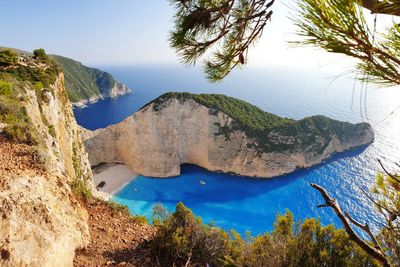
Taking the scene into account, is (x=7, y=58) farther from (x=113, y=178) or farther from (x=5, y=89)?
(x=113, y=178)

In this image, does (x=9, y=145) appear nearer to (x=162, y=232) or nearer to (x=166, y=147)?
(x=162, y=232)

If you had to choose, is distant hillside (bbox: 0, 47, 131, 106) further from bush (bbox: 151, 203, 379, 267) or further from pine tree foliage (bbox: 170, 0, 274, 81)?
pine tree foliage (bbox: 170, 0, 274, 81)

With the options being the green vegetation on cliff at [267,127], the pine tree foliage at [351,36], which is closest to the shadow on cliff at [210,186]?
the green vegetation on cliff at [267,127]

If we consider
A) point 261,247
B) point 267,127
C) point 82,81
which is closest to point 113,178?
point 267,127

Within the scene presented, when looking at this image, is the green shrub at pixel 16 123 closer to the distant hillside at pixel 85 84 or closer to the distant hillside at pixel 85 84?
the distant hillside at pixel 85 84

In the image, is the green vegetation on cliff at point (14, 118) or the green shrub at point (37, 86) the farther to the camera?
the green shrub at point (37, 86)
